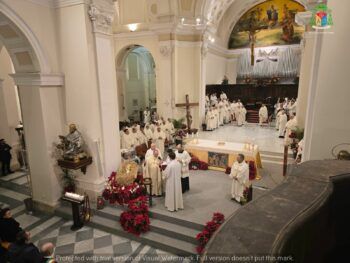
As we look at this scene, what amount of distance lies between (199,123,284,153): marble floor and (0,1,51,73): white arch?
27.3 ft

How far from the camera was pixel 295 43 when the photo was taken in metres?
20.4

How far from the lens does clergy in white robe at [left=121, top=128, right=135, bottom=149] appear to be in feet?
32.1

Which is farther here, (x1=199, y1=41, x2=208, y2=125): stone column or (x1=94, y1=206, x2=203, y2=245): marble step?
(x1=199, y1=41, x2=208, y2=125): stone column

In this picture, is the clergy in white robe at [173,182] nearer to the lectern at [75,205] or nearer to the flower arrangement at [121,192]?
the flower arrangement at [121,192]

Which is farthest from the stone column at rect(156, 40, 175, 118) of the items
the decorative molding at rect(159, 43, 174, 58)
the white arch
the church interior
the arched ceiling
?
the arched ceiling

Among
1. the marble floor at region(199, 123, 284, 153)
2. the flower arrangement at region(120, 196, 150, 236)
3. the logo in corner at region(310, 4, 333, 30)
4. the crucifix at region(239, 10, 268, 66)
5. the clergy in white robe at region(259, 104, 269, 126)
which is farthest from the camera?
the crucifix at region(239, 10, 268, 66)

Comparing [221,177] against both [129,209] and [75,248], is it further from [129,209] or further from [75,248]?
[75,248]

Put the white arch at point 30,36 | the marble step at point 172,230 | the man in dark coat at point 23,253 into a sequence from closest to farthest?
the man in dark coat at point 23,253 → the white arch at point 30,36 → the marble step at point 172,230

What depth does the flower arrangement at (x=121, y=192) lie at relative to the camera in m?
6.53

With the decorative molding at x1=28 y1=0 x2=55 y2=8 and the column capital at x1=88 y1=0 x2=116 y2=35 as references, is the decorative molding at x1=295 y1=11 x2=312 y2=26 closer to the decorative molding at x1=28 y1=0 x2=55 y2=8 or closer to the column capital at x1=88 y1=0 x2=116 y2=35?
the column capital at x1=88 y1=0 x2=116 y2=35

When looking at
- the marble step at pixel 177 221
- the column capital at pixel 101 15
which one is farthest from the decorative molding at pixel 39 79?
the marble step at pixel 177 221

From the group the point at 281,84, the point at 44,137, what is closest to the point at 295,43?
the point at 281,84

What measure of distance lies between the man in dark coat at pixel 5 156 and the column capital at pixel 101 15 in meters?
6.02

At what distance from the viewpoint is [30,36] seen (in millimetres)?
5680
